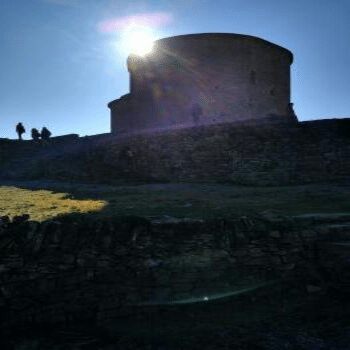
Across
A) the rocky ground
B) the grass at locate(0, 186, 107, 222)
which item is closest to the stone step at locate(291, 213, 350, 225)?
the rocky ground

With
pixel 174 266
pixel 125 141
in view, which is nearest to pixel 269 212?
pixel 174 266

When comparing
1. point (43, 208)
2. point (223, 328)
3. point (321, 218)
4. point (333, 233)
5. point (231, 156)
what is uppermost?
point (231, 156)

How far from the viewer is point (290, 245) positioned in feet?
22.6

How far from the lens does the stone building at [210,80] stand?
2478 cm

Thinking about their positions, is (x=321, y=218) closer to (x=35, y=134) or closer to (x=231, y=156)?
(x=231, y=156)

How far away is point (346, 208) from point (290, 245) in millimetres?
2525

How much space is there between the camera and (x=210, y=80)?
24.8 metres

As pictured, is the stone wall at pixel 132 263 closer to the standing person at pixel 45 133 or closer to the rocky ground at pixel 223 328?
the rocky ground at pixel 223 328

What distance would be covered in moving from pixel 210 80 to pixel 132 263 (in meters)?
20.0

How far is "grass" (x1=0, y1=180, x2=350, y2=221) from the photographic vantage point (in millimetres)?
8148

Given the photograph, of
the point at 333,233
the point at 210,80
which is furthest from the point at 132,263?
the point at 210,80

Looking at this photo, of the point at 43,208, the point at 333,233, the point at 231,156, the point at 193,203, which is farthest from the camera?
the point at 231,156

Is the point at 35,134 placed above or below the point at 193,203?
above

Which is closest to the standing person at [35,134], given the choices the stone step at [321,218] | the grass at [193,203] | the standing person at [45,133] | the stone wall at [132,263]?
the standing person at [45,133]
